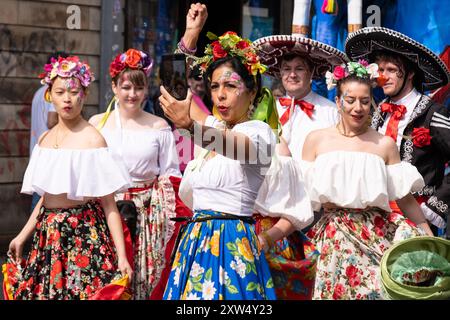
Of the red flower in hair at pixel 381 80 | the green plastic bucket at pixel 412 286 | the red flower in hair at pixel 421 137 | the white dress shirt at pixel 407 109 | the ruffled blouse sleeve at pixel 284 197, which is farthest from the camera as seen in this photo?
the white dress shirt at pixel 407 109

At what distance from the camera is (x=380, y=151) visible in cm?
684

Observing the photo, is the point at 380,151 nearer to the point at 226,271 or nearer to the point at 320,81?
the point at 226,271

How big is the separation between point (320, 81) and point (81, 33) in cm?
275

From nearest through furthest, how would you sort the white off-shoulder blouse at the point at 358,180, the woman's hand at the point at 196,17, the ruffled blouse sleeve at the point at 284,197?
the woman's hand at the point at 196,17 < the ruffled blouse sleeve at the point at 284,197 < the white off-shoulder blouse at the point at 358,180

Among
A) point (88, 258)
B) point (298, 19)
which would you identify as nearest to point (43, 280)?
point (88, 258)

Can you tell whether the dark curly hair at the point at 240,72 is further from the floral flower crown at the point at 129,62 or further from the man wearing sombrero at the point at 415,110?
the floral flower crown at the point at 129,62

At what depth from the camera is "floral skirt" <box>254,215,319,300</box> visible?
562 centimetres

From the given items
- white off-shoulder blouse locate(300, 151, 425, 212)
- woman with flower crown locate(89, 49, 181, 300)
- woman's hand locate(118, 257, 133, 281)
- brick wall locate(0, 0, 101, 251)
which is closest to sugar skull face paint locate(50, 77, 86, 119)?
woman's hand locate(118, 257, 133, 281)

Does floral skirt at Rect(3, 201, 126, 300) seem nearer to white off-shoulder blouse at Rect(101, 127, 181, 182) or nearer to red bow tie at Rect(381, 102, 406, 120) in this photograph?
white off-shoulder blouse at Rect(101, 127, 181, 182)

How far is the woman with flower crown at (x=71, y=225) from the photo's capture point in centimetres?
649

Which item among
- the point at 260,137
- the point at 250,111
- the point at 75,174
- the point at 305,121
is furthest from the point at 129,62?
the point at 260,137

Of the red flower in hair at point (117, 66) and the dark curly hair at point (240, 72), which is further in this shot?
the red flower in hair at point (117, 66)

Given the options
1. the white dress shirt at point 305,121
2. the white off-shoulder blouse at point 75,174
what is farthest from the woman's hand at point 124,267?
the white dress shirt at point 305,121

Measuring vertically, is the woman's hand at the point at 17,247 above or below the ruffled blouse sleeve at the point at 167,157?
below
